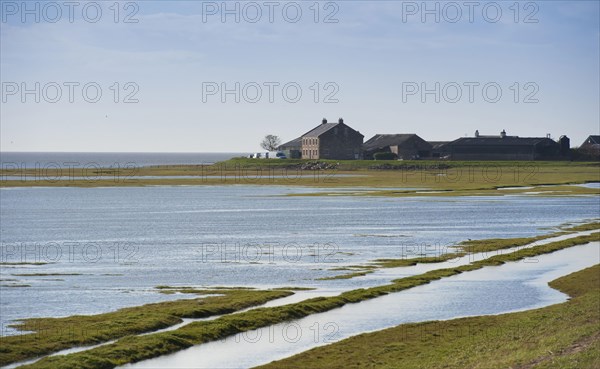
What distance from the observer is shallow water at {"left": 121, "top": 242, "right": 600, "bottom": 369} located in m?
27.3

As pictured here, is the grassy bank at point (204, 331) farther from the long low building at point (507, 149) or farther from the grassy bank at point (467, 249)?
the long low building at point (507, 149)

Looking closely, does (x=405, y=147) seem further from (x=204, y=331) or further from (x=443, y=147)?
(x=204, y=331)

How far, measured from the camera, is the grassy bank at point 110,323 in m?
27.1

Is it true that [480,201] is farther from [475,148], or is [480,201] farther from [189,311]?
[475,148]

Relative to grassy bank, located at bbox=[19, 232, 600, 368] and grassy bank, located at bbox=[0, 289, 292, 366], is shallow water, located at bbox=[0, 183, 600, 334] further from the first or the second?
grassy bank, located at bbox=[19, 232, 600, 368]

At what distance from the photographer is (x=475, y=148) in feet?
590

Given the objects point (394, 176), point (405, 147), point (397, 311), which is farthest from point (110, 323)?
point (405, 147)

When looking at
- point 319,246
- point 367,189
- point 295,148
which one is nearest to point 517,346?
point 319,246

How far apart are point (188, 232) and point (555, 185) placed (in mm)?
73745

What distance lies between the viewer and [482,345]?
26797mm

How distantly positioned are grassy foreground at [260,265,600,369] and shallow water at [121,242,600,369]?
3.86 feet

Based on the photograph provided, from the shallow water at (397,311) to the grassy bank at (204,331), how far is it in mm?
397

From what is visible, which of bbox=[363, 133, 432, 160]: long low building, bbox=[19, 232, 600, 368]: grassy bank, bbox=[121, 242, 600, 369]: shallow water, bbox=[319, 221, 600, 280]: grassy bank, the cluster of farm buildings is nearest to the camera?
bbox=[19, 232, 600, 368]: grassy bank

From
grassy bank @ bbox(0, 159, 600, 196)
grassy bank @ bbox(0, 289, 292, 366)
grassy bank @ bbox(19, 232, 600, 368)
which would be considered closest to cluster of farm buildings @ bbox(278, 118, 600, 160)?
grassy bank @ bbox(0, 159, 600, 196)
